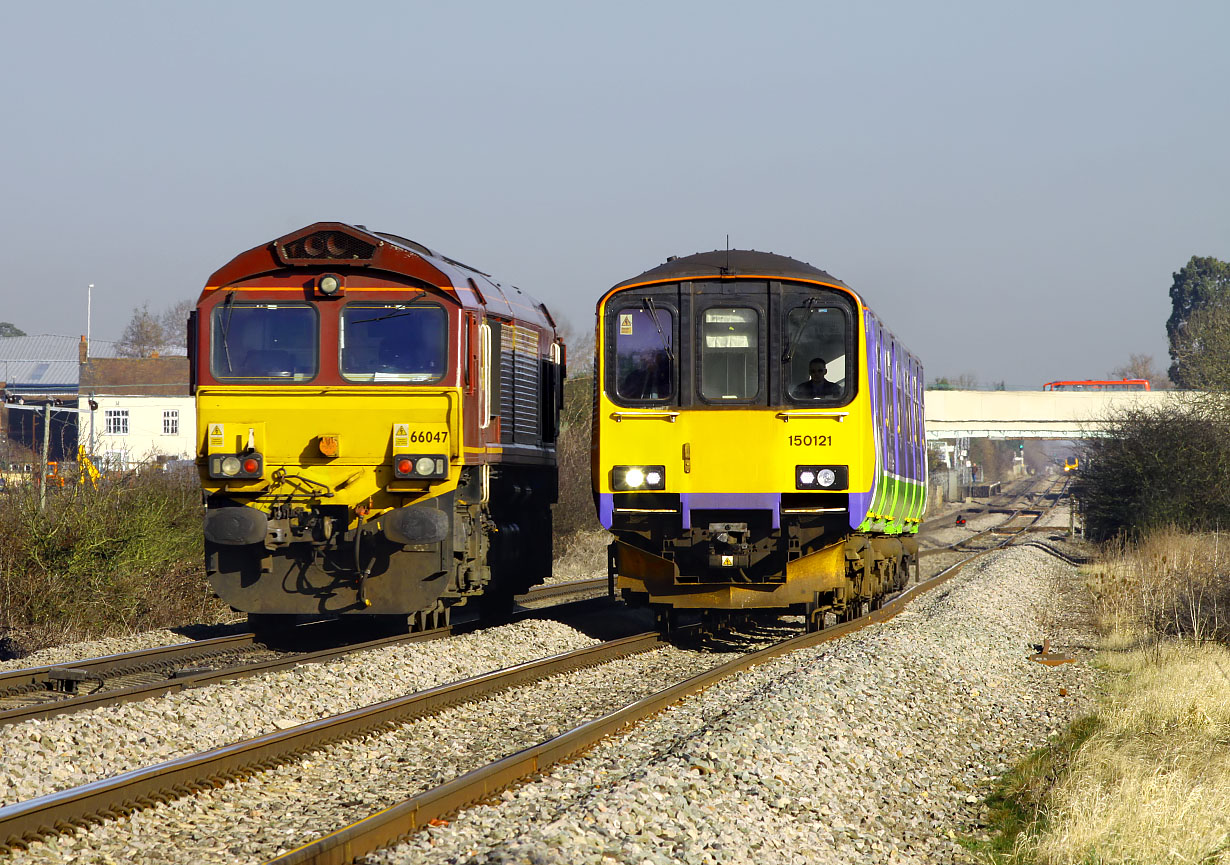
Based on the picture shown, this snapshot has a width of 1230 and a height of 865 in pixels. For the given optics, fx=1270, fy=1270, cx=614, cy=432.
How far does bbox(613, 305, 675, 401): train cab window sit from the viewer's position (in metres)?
12.3

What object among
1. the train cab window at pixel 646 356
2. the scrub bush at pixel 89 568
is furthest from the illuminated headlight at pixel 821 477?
the scrub bush at pixel 89 568

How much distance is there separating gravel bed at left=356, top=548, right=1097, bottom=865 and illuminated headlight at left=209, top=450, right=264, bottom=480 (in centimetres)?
478

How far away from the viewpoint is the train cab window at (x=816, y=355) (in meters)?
12.2

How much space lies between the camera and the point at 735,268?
12.4 meters

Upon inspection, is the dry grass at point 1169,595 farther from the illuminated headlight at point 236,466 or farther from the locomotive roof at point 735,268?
the illuminated headlight at point 236,466

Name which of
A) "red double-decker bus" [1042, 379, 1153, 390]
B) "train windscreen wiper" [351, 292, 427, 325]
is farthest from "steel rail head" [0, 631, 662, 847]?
"red double-decker bus" [1042, 379, 1153, 390]

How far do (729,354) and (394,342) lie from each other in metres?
3.24

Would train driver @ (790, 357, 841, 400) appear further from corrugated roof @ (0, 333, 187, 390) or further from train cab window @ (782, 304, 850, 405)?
corrugated roof @ (0, 333, 187, 390)

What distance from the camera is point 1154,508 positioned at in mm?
33062

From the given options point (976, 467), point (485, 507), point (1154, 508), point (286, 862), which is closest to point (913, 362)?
point (485, 507)

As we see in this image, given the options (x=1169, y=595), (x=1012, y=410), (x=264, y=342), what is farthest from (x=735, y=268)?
(x=1012, y=410)

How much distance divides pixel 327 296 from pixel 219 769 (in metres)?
6.40

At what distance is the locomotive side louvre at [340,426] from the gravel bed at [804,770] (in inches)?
Answer: 132

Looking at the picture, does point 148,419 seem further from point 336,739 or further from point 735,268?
point 336,739
